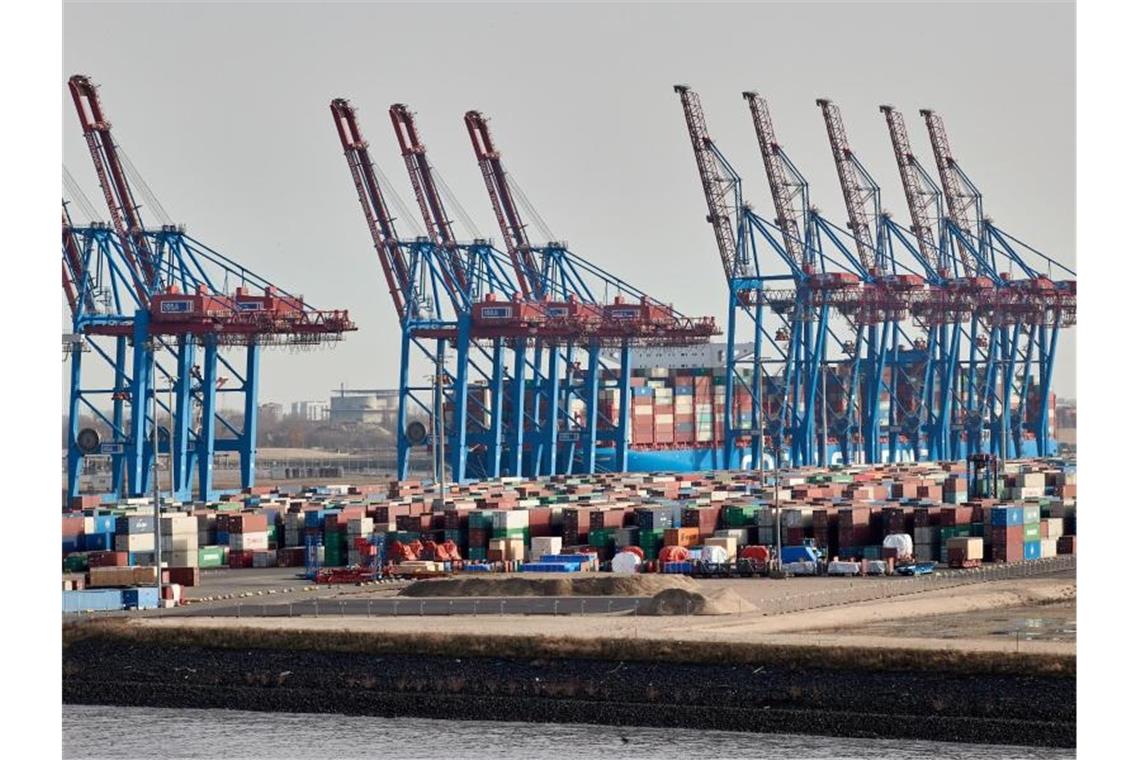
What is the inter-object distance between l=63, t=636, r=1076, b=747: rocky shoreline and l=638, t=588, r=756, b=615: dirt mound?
5657 mm

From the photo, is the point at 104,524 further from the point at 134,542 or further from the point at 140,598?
the point at 140,598

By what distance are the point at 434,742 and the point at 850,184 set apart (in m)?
92.2

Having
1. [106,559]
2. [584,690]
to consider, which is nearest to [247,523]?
[106,559]

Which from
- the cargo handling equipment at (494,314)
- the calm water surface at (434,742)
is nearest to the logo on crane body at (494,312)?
the cargo handling equipment at (494,314)

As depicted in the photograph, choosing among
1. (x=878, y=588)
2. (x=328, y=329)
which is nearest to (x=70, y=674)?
(x=878, y=588)

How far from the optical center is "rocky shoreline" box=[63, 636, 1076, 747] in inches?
1598

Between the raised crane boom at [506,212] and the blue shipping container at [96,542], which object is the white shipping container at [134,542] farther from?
the raised crane boom at [506,212]

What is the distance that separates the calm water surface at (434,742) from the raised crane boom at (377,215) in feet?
209

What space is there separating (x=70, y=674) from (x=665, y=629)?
12.1 meters

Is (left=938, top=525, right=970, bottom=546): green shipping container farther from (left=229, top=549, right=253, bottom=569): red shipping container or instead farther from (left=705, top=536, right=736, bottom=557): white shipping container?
(left=229, top=549, right=253, bottom=569): red shipping container

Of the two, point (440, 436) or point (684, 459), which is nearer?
point (440, 436)

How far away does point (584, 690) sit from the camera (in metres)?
43.8

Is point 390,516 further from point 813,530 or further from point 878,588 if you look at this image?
point 878,588

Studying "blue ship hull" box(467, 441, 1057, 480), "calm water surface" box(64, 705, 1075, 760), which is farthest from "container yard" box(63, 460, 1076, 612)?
"blue ship hull" box(467, 441, 1057, 480)
